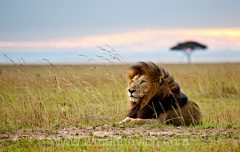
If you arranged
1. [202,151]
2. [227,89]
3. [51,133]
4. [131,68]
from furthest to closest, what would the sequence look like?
[227,89] → [131,68] → [51,133] → [202,151]

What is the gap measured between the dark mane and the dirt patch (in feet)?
1.41

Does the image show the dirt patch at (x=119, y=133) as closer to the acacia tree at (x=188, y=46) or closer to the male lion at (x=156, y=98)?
the male lion at (x=156, y=98)

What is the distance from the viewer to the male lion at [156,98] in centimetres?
576

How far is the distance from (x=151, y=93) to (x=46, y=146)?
2265mm

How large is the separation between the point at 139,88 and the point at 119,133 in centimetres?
102

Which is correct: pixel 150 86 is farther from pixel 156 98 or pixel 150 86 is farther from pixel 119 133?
pixel 119 133

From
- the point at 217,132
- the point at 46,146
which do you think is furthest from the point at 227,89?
the point at 46,146

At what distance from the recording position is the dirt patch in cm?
510

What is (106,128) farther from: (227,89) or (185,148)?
(227,89)

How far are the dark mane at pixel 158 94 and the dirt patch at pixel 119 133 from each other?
0.43 m

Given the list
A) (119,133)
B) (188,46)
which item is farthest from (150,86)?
(188,46)

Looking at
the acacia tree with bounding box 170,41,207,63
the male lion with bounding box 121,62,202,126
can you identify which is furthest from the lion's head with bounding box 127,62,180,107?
the acacia tree with bounding box 170,41,207,63

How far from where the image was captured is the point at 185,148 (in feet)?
14.3

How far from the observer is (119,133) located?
5316 mm
